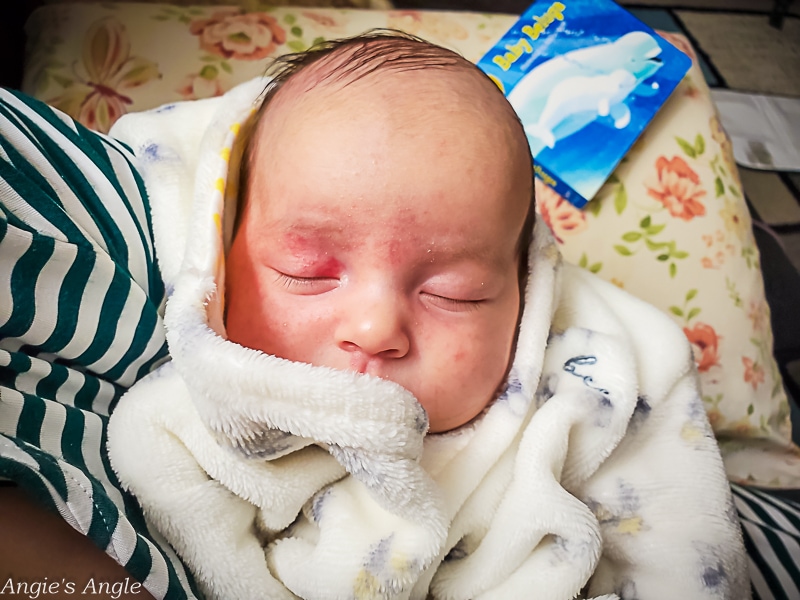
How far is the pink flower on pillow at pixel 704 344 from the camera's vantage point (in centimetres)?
99

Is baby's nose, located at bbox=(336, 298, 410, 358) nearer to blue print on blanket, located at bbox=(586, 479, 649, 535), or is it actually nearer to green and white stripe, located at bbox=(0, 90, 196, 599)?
green and white stripe, located at bbox=(0, 90, 196, 599)

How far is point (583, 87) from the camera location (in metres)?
1.06

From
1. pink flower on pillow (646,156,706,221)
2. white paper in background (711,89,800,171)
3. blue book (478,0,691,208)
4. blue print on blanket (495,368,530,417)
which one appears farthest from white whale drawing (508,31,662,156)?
white paper in background (711,89,800,171)

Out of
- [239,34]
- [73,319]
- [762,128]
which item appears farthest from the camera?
[762,128]

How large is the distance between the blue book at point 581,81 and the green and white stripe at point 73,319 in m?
0.67

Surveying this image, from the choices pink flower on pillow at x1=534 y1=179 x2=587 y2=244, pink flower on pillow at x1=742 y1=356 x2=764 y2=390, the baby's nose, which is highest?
the baby's nose

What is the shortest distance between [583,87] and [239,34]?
61 centimetres

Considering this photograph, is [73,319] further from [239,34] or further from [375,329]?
[239,34]

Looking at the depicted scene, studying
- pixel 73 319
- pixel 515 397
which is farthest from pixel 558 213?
pixel 73 319

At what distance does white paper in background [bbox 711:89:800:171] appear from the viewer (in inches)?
68.6

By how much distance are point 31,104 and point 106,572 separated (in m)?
0.44

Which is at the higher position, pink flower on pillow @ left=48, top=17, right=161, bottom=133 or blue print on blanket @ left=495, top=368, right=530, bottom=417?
pink flower on pillow @ left=48, top=17, right=161, bottom=133

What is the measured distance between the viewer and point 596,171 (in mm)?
1019

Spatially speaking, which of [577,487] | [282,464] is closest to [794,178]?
[577,487]
